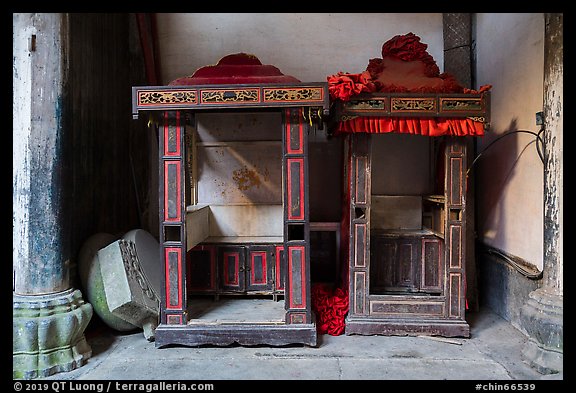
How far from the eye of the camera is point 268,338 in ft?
14.4

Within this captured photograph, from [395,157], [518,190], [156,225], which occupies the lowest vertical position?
[156,225]

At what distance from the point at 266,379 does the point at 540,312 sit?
245cm

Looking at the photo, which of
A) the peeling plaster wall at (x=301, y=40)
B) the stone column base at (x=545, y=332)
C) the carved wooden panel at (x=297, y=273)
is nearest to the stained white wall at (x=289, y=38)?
the peeling plaster wall at (x=301, y=40)

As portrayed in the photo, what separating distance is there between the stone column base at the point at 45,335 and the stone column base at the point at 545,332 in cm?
410

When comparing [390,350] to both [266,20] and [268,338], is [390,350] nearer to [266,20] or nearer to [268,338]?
[268,338]

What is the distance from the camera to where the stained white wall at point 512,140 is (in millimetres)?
4645

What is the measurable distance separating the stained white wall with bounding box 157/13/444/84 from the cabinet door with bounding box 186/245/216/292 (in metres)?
2.71

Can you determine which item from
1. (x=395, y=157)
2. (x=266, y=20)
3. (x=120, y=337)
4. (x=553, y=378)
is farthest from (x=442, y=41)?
(x=120, y=337)

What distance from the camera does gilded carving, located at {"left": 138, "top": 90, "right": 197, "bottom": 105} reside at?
4266mm

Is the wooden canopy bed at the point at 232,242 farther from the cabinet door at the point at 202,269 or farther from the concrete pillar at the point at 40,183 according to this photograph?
the concrete pillar at the point at 40,183

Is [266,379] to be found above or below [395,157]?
below

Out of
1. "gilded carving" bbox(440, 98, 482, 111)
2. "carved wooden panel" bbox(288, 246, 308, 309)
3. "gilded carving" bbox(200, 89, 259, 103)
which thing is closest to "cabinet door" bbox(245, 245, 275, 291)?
"carved wooden panel" bbox(288, 246, 308, 309)
